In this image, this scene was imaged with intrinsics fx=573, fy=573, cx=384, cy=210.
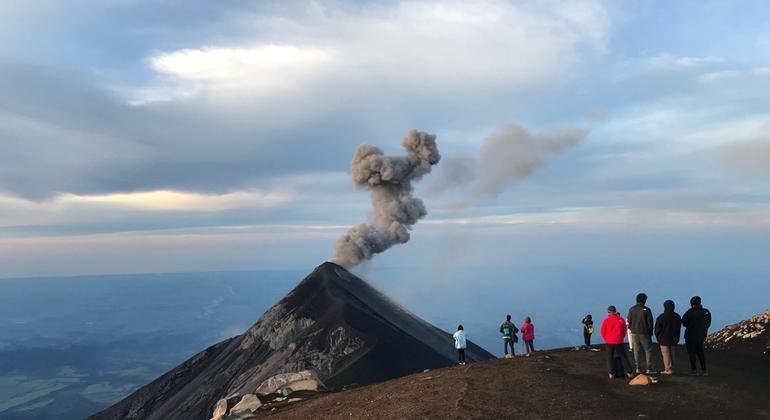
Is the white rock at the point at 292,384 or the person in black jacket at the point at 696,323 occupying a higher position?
the person in black jacket at the point at 696,323

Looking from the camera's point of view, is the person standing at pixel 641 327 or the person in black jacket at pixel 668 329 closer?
the person standing at pixel 641 327

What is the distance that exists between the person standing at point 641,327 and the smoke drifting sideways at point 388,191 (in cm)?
8007

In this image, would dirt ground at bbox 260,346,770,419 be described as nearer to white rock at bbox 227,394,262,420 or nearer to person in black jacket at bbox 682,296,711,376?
person in black jacket at bbox 682,296,711,376

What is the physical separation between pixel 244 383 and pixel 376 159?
5033 cm

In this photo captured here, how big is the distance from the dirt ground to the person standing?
1254mm

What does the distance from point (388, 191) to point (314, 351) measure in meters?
45.0

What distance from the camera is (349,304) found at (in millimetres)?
78625

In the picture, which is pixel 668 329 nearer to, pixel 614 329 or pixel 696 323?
pixel 696 323

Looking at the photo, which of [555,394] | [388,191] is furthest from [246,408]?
[388,191]

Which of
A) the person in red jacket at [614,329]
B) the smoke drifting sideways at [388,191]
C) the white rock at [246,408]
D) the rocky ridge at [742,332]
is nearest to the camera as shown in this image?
the person in red jacket at [614,329]

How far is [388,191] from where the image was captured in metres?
107

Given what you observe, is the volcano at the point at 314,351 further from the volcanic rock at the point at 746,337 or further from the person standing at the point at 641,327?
the person standing at the point at 641,327

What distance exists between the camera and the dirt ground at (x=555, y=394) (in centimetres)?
1886

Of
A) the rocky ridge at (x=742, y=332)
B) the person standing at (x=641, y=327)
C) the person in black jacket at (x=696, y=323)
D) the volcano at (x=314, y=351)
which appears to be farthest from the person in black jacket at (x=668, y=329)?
the volcano at (x=314, y=351)
